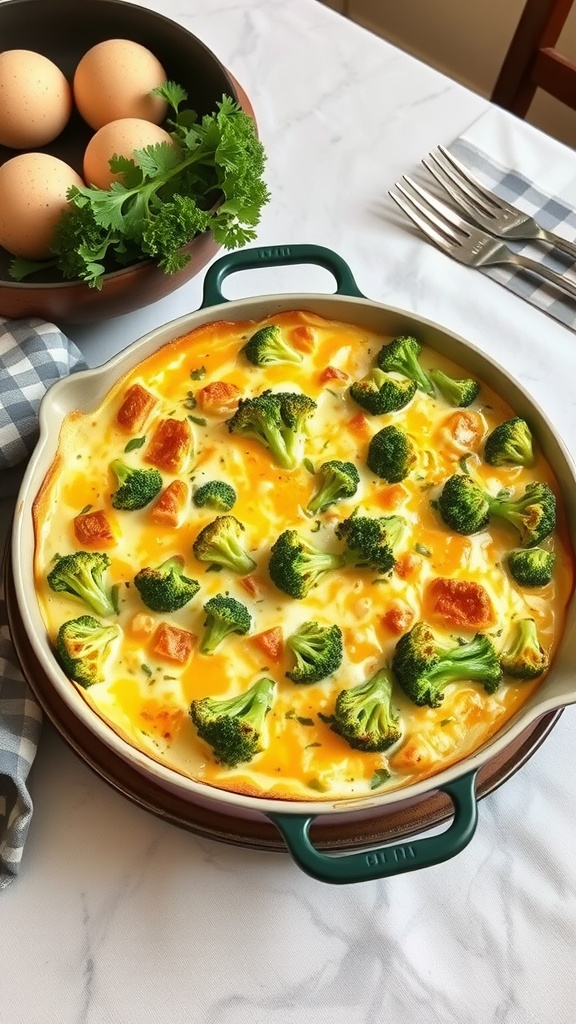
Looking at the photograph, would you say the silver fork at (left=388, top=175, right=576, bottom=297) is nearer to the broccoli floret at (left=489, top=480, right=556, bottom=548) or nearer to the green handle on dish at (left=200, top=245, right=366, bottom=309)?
the green handle on dish at (left=200, top=245, right=366, bottom=309)

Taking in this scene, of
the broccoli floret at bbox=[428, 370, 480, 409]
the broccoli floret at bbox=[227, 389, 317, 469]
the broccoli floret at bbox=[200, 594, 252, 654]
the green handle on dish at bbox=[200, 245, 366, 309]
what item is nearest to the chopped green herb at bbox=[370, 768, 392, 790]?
the broccoli floret at bbox=[200, 594, 252, 654]

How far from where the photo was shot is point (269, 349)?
53.0 inches

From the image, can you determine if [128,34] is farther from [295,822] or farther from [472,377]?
[295,822]

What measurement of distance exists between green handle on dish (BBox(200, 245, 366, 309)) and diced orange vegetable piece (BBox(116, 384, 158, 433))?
0.17 m

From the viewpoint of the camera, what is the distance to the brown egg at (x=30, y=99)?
149 cm

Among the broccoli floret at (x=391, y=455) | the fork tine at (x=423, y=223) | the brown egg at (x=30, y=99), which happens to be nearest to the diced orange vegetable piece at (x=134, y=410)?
the broccoli floret at (x=391, y=455)

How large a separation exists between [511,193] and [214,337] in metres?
0.74

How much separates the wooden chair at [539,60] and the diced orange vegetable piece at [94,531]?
Result: 61.1 inches

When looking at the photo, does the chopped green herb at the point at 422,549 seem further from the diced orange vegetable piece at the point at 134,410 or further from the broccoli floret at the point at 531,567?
the diced orange vegetable piece at the point at 134,410

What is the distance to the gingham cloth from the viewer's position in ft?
5.22

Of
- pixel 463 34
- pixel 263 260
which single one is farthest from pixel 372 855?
pixel 463 34

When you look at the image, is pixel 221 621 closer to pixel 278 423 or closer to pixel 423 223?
pixel 278 423

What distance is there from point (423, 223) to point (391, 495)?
0.68 meters

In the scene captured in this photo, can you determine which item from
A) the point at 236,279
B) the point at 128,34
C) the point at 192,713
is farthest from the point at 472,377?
the point at 128,34
